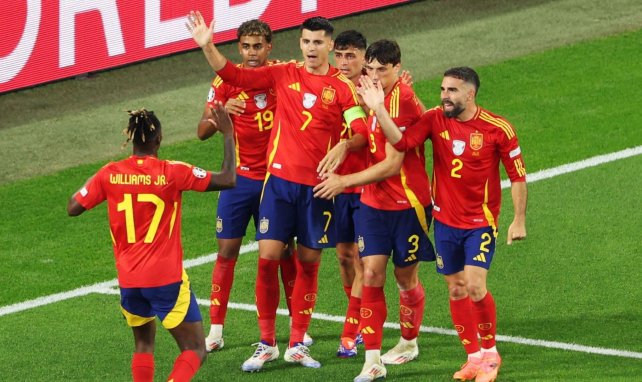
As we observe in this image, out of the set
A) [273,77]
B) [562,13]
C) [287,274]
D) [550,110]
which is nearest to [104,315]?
[287,274]

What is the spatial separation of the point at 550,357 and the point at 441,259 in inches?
50.8

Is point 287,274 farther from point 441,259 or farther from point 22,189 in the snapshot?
point 22,189

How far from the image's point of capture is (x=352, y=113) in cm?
1227

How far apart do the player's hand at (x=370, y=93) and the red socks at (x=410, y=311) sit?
1685 millimetres

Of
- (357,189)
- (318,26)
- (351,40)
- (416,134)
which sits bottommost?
(357,189)

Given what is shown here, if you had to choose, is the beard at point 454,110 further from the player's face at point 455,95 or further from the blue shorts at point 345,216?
the blue shorts at point 345,216

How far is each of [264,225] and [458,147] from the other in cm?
168

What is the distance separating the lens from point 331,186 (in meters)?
11.9

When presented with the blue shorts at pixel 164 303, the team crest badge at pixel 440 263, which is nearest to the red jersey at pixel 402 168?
the team crest badge at pixel 440 263

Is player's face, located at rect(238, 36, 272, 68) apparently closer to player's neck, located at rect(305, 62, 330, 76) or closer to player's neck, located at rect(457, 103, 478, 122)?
player's neck, located at rect(305, 62, 330, 76)

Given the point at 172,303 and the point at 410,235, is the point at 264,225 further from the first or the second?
the point at 172,303

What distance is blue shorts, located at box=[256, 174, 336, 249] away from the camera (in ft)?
40.4

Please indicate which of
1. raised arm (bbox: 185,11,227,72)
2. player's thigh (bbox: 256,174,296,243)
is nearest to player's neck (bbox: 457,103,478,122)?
player's thigh (bbox: 256,174,296,243)

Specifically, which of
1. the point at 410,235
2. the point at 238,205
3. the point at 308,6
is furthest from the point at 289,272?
the point at 308,6
